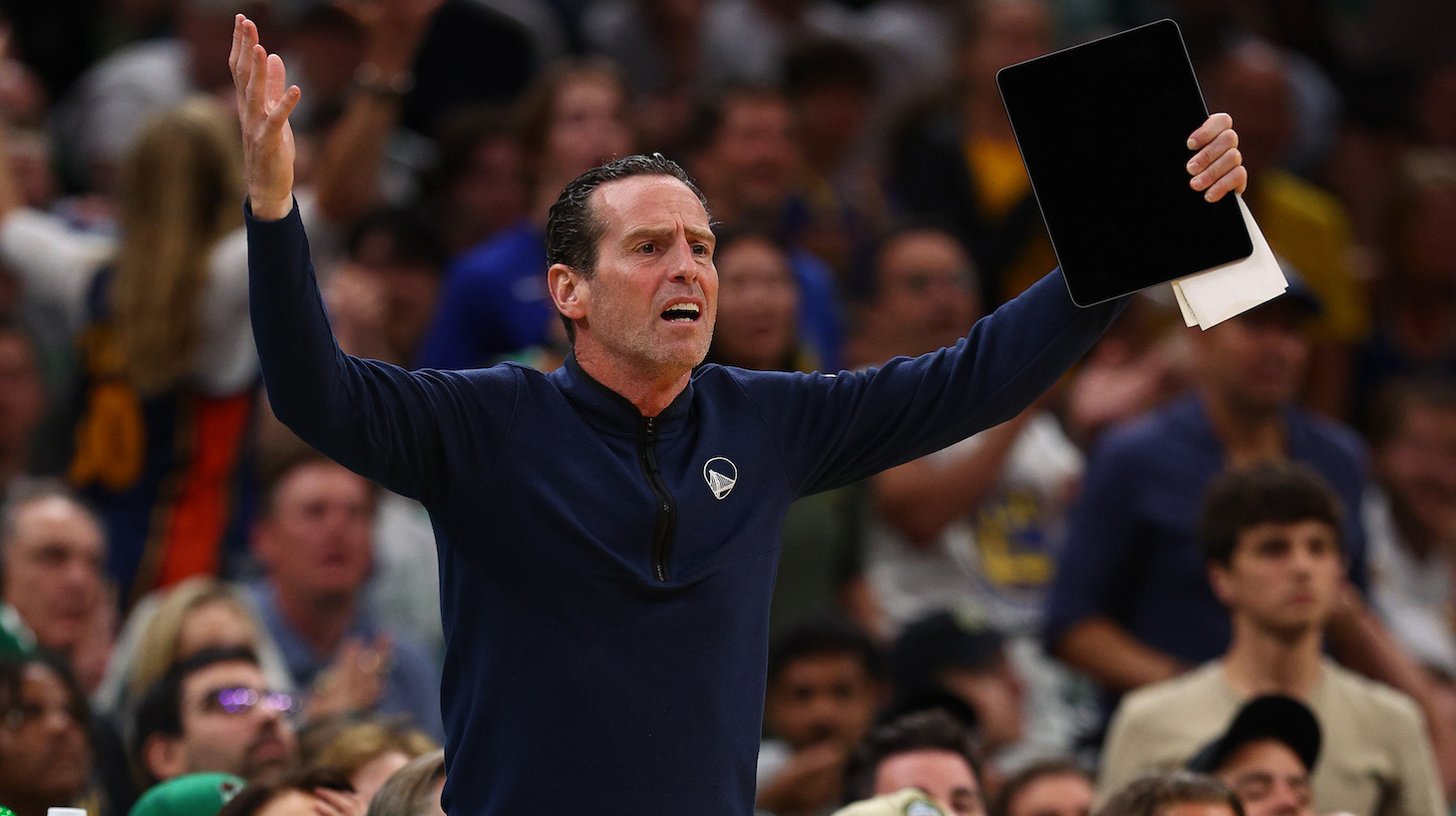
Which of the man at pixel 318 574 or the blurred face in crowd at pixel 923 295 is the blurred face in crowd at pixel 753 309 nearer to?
the blurred face in crowd at pixel 923 295

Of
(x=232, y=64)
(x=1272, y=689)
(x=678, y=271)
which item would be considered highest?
(x=232, y=64)

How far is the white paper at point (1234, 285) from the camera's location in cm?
328

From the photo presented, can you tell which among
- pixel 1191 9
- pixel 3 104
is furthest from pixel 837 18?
pixel 3 104

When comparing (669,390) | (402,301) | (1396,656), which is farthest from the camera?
(402,301)

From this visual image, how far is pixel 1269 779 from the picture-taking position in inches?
183

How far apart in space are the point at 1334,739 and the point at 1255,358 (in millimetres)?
1497

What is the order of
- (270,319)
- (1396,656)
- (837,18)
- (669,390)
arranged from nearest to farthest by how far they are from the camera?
(270,319) → (669,390) → (1396,656) → (837,18)

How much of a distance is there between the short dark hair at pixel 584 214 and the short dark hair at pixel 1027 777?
237 centimetres

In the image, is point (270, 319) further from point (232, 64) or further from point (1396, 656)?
point (1396, 656)

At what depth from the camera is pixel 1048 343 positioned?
3.32 metres

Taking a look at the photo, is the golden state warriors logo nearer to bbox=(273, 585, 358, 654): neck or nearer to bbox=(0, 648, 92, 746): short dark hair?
bbox=(0, 648, 92, 746): short dark hair

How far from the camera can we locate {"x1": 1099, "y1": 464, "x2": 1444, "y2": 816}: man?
5.19 metres

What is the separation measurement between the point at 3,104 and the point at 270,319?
5714 mm

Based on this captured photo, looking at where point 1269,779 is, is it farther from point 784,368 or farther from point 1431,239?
point 1431,239
